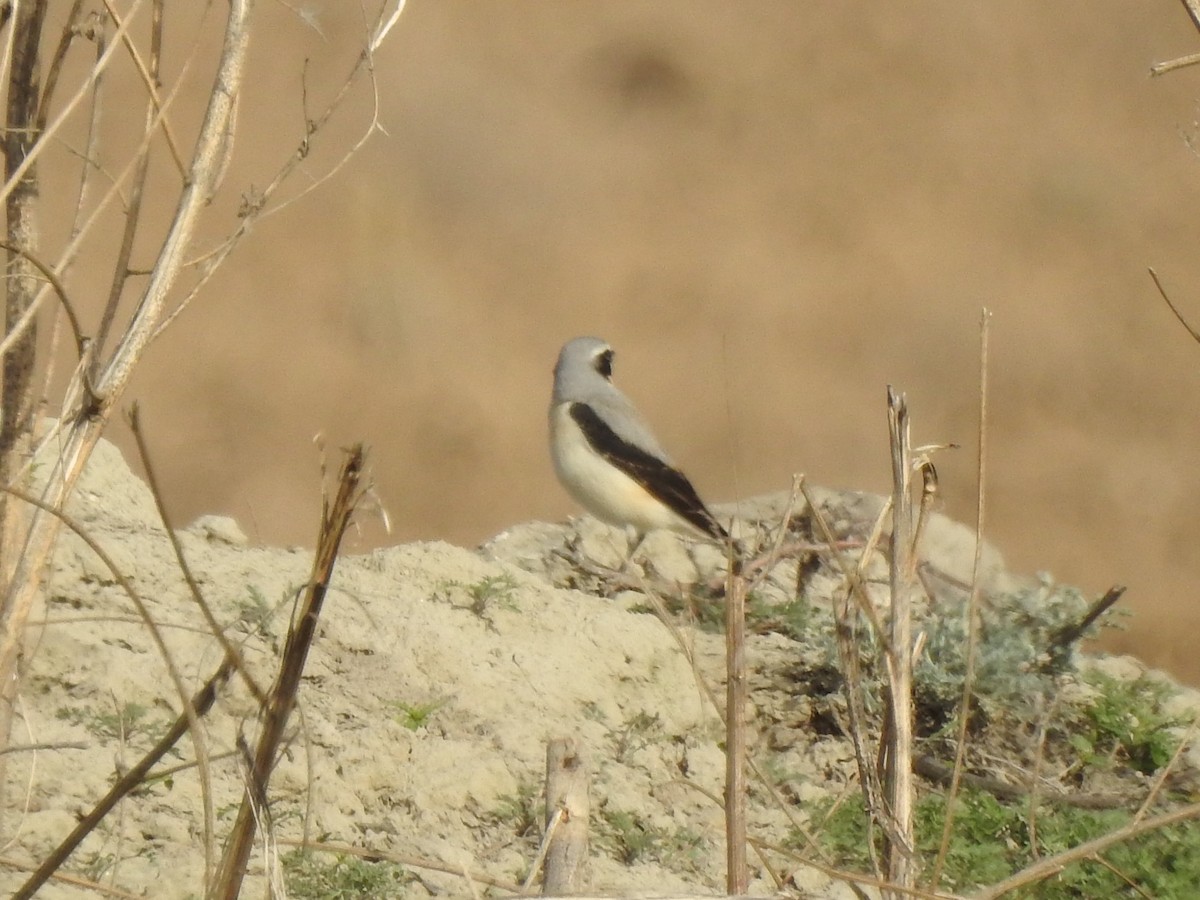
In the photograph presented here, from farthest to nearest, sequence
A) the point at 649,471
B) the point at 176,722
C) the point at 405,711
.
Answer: the point at 649,471, the point at 405,711, the point at 176,722

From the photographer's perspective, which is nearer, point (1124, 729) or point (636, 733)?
point (636, 733)

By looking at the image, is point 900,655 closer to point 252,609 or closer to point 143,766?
point 143,766

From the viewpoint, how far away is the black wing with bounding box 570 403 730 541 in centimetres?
748

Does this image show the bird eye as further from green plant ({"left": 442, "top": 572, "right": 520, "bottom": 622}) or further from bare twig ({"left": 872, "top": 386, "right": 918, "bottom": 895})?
bare twig ({"left": 872, "top": 386, "right": 918, "bottom": 895})

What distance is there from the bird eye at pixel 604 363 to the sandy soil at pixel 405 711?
3.12 meters

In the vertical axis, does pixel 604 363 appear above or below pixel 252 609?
above

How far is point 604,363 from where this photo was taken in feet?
28.8

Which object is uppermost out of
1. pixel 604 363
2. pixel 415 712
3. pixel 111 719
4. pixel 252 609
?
pixel 604 363

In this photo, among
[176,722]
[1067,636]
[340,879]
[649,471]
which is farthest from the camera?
[649,471]

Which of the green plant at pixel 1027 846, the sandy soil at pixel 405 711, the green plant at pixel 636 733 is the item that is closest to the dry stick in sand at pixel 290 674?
the sandy soil at pixel 405 711

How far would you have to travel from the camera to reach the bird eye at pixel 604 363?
28.6ft

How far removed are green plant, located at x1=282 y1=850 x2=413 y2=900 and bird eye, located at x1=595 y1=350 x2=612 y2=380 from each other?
5108 millimetres

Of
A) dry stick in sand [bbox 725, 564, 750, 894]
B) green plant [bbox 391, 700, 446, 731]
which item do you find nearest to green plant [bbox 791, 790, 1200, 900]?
green plant [bbox 391, 700, 446, 731]

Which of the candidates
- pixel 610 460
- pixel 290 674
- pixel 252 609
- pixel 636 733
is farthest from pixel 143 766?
pixel 610 460
